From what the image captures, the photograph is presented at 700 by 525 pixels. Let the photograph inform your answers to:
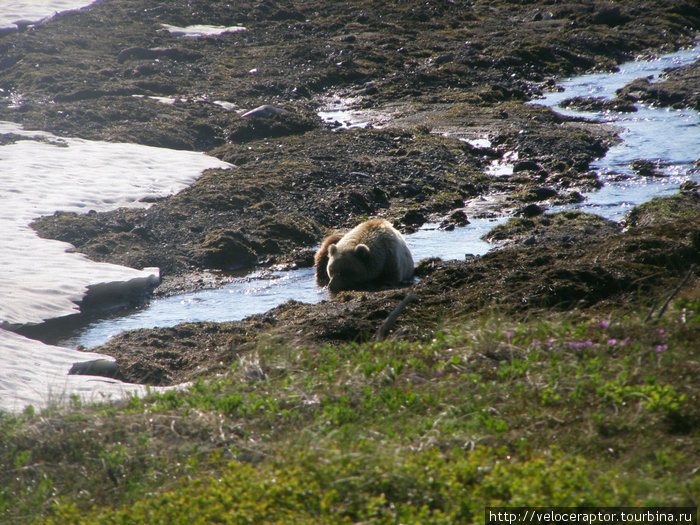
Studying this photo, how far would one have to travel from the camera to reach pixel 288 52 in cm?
2784

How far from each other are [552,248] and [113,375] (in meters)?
6.25

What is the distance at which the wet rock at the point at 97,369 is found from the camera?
7.72 metres

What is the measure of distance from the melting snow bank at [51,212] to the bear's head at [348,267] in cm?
316

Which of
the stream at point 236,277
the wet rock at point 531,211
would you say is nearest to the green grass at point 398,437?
the stream at point 236,277

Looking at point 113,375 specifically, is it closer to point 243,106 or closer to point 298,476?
point 298,476

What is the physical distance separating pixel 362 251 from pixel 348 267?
0.32 metres

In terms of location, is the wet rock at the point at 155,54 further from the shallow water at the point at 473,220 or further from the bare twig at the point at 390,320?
the bare twig at the point at 390,320

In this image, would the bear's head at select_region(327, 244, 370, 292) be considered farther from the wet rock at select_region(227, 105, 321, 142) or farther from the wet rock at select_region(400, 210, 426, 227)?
the wet rock at select_region(227, 105, 321, 142)

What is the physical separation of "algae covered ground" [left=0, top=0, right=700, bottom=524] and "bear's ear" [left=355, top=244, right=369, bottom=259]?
753mm

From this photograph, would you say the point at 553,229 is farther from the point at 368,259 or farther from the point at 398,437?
the point at 398,437

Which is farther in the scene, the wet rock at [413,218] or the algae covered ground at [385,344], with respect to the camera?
the wet rock at [413,218]

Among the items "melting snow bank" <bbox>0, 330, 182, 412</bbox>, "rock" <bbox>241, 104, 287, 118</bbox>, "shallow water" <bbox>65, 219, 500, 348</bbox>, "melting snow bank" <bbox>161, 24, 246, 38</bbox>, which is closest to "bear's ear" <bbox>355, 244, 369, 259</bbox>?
"shallow water" <bbox>65, 219, 500, 348</bbox>

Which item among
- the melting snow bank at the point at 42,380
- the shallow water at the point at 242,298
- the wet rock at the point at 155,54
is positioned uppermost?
the wet rock at the point at 155,54

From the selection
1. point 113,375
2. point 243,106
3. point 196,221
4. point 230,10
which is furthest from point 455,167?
point 230,10
